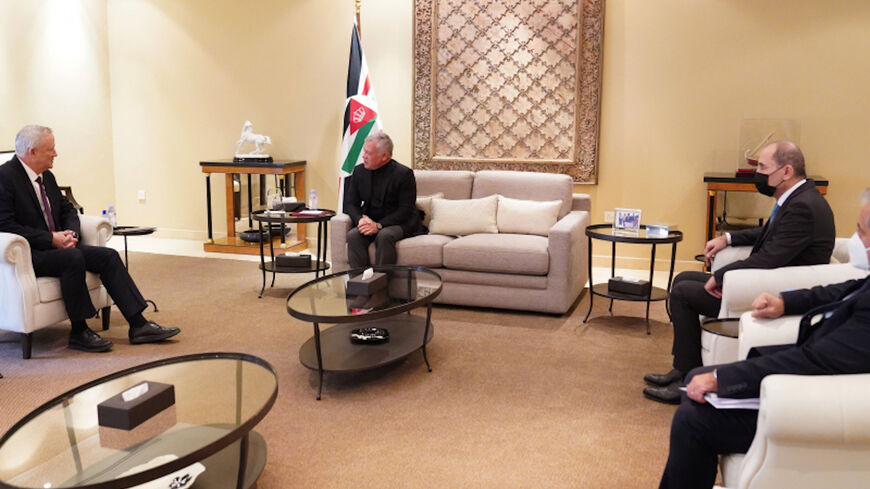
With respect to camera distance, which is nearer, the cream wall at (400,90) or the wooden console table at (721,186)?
the wooden console table at (721,186)

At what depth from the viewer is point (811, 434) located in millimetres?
1717

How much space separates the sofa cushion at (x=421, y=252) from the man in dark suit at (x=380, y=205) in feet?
0.18

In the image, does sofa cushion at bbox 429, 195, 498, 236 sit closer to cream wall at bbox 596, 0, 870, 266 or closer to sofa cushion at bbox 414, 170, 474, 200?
sofa cushion at bbox 414, 170, 474, 200

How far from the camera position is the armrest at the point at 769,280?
2.92 metres

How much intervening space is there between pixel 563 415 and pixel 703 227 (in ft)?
11.1

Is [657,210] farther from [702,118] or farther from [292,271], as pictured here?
[292,271]

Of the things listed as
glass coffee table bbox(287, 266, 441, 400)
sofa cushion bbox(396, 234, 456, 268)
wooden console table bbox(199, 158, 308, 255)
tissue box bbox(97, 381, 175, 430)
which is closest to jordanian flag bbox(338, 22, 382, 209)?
wooden console table bbox(199, 158, 308, 255)

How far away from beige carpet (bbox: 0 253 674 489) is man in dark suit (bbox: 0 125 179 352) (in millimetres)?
138

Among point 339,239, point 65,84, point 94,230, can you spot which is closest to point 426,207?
point 339,239

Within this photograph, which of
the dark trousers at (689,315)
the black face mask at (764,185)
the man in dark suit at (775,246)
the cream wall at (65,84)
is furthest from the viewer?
the cream wall at (65,84)

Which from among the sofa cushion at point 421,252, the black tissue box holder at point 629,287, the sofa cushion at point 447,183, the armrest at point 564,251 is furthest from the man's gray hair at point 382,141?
the black tissue box holder at point 629,287

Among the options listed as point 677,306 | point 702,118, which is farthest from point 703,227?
point 677,306

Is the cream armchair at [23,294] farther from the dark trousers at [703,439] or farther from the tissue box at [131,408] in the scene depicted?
the dark trousers at [703,439]

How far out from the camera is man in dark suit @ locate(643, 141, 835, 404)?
3102 mm
